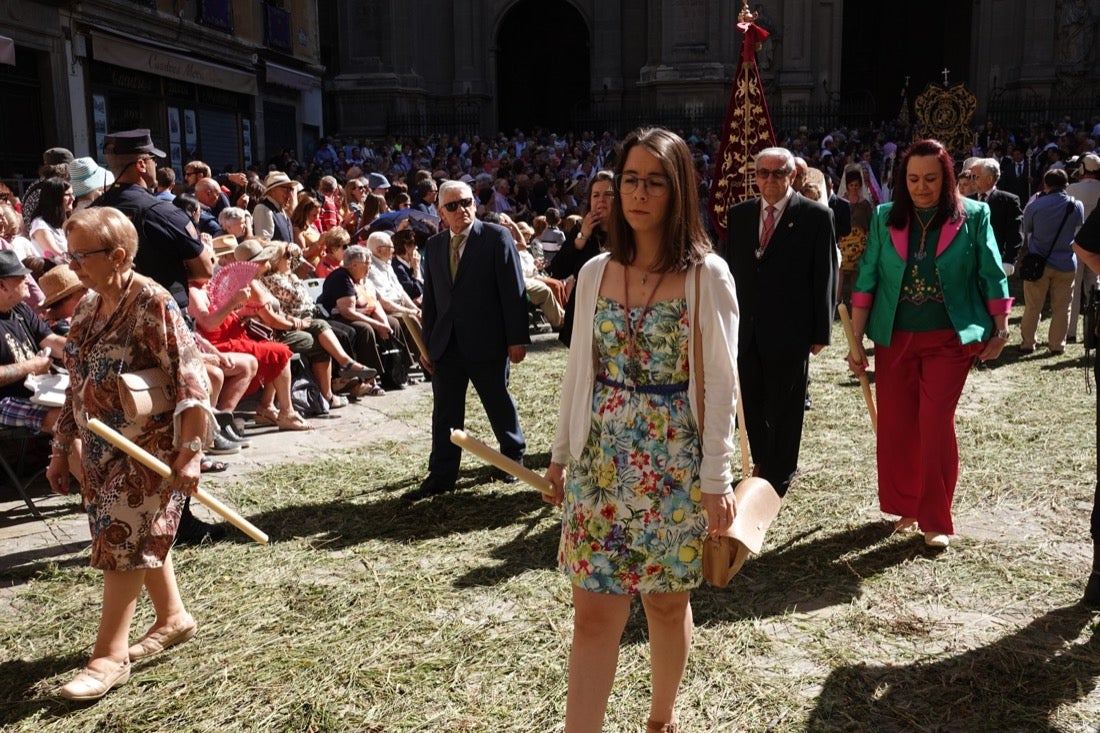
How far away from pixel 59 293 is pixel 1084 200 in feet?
36.2

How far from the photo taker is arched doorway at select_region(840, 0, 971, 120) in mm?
38094

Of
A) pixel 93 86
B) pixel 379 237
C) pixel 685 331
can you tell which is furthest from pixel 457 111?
pixel 685 331

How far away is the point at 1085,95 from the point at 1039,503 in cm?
2834

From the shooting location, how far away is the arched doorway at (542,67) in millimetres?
36281

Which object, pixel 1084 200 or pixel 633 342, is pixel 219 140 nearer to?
pixel 1084 200

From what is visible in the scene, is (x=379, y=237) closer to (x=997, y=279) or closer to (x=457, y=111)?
(x=997, y=279)

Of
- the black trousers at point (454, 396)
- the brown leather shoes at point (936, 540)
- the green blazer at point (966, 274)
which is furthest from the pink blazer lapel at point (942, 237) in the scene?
the black trousers at point (454, 396)

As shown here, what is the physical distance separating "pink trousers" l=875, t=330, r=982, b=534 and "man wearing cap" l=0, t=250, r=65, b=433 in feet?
15.1

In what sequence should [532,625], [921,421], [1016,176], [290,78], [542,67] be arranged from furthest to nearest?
1. [542,67]
2. [290,78]
3. [1016,176]
4. [921,421]
5. [532,625]

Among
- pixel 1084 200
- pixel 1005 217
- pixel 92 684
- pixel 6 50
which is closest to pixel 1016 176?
pixel 1084 200

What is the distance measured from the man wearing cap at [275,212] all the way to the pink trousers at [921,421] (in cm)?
657

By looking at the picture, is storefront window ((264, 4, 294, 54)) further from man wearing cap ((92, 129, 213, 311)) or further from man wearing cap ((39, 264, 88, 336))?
man wearing cap ((92, 129, 213, 311))

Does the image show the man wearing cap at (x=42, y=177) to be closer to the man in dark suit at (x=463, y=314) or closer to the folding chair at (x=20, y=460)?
the folding chair at (x=20, y=460)

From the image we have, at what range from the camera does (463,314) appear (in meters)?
6.22
